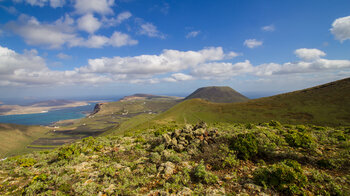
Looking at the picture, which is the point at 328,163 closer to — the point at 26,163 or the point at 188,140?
the point at 188,140

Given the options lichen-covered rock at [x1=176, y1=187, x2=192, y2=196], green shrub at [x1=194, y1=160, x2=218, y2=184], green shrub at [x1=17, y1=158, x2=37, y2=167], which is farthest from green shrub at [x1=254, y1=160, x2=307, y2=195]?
green shrub at [x1=17, y1=158, x2=37, y2=167]

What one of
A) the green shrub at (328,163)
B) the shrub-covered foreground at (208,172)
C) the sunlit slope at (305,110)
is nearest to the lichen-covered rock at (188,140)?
the shrub-covered foreground at (208,172)

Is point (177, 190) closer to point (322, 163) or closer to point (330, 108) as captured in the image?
point (322, 163)

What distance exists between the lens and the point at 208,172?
9.04 m

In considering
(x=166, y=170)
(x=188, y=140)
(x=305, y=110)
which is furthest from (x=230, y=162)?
(x=305, y=110)

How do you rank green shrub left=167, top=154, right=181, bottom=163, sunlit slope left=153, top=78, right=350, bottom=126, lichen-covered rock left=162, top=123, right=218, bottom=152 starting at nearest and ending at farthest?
1. green shrub left=167, top=154, right=181, bottom=163
2. lichen-covered rock left=162, top=123, right=218, bottom=152
3. sunlit slope left=153, top=78, right=350, bottom=126

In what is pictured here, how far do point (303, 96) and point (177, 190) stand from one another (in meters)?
88.6

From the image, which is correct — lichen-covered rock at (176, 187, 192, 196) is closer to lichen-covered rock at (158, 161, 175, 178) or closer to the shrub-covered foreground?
the shrub-covered foreground

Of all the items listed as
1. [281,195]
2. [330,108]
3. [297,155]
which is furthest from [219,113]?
[281,195]

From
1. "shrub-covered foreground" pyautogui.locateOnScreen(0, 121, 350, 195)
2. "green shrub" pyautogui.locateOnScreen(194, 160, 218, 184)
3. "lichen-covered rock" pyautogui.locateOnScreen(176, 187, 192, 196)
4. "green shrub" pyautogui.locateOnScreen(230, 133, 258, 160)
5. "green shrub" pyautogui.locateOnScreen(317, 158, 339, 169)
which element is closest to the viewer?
"lichen-covered rock" pyautogui.locateOnScreen(176, 187, 192, 196)

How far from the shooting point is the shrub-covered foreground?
7.80 metres

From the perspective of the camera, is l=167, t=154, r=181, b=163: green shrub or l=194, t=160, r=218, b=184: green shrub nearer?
l=194, t=160, r=218, b=184: green shrub

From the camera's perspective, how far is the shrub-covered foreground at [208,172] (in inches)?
307

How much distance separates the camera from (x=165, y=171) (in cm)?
964
